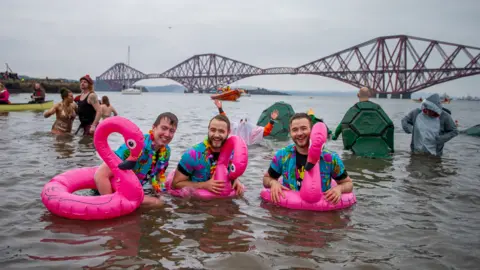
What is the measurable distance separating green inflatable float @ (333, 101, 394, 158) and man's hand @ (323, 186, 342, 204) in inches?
156

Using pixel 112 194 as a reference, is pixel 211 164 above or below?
above

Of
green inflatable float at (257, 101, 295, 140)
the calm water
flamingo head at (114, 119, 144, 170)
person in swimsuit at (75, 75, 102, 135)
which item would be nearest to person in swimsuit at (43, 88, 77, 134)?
person in swimsuit at (75, 75, 102, 135)

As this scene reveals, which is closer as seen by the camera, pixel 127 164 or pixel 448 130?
pixel 127 164

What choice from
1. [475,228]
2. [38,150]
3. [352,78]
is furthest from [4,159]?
[352,78]

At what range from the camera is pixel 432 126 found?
7.79 metres

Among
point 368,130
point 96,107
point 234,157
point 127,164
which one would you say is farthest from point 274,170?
point 96,107

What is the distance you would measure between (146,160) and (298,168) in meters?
1.76

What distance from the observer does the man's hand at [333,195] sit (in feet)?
13.6

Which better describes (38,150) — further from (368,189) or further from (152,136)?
(368,189)

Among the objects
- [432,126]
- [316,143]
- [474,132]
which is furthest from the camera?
[474,132]

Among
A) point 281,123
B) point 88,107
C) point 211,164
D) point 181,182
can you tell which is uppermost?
point 88,107

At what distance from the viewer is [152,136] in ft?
14.1

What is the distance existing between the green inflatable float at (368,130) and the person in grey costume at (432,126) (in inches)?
22.1

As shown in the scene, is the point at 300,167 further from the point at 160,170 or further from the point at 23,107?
the point at 23,107
